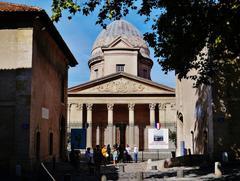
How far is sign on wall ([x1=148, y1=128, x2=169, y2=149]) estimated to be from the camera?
2625 cm

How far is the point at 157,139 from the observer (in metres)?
26.4

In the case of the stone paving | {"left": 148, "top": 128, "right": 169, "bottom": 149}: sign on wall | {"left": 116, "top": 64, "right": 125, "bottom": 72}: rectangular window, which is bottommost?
the stone paving

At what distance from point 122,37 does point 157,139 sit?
35.6m

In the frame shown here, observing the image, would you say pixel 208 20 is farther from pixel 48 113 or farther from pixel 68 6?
pixel 48 113

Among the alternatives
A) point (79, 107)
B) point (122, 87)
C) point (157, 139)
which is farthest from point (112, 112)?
point (157, 139)

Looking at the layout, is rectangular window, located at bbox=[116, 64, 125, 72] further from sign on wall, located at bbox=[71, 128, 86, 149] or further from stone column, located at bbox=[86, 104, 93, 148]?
sign on wall, located at bbox=[71, 128, 86, 149]

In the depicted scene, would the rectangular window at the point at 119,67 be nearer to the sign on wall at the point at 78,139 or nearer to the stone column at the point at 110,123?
the stone column at the point at 110,123

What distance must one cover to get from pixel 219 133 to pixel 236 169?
403cm

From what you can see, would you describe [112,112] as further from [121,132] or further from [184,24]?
[184,24]

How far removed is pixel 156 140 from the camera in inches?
1037

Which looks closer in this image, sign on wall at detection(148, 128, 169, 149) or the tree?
the tree

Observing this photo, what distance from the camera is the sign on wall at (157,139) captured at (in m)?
26.2

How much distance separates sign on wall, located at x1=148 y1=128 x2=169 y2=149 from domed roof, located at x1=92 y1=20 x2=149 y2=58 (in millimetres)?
34999

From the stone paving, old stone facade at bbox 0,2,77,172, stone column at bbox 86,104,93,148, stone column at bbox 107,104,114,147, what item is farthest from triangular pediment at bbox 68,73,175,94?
old stone facade at bbox 0,2,77,172
